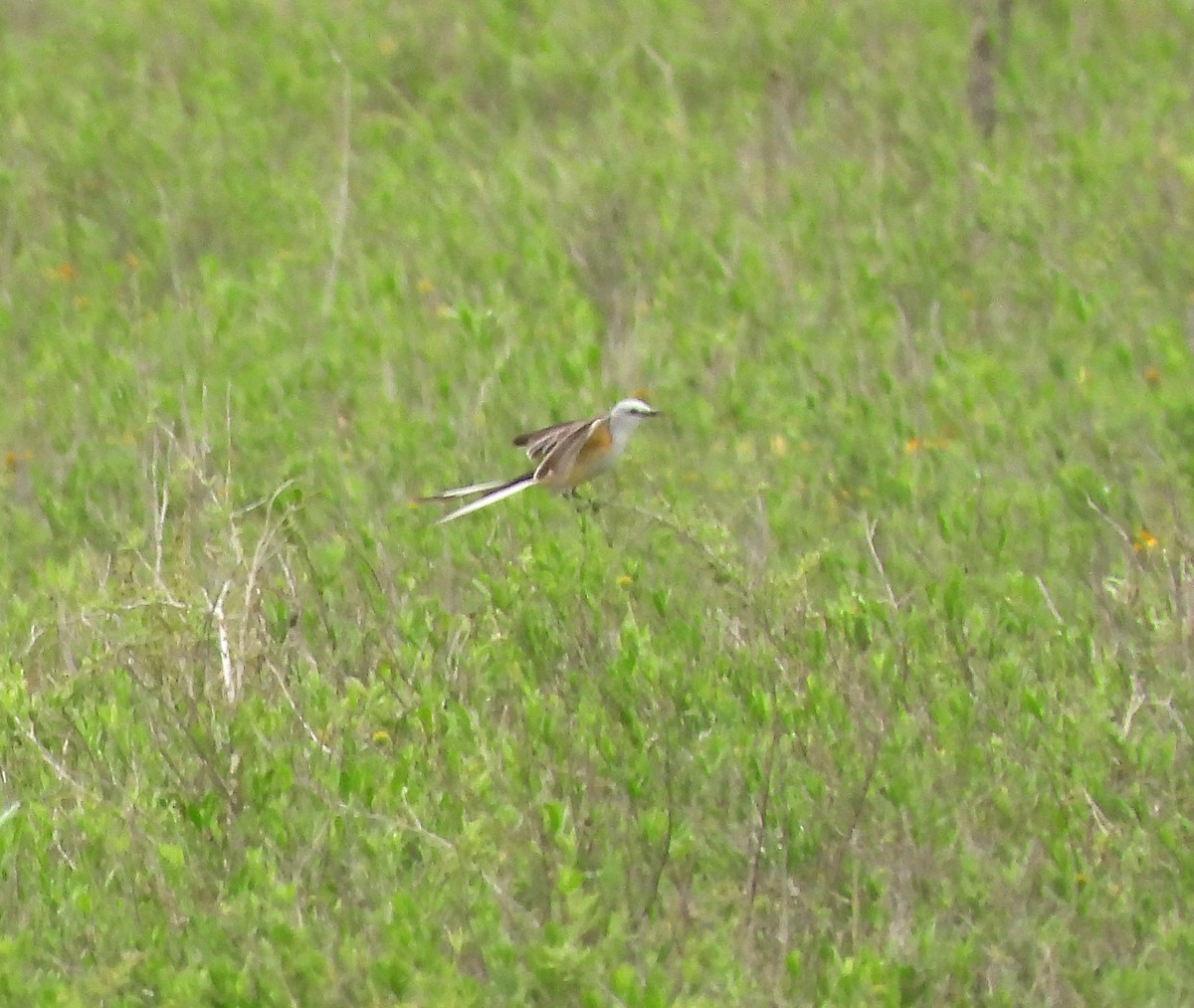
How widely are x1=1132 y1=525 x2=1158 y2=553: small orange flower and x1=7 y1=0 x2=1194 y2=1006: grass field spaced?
0.04 m

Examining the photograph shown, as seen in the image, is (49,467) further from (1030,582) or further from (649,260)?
(1030,582)

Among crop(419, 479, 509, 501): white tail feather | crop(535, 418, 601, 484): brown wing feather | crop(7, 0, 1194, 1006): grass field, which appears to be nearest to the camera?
crop(7, 0, 1194, 1006): grass field

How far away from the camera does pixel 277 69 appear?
11.9 meters

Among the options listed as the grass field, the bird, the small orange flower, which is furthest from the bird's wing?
the small orange flower

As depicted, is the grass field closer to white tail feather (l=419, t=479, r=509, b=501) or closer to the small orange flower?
the small orange flower

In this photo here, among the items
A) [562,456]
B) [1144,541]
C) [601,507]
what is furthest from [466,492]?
[1144,541]

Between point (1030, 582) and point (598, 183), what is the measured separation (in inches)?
167

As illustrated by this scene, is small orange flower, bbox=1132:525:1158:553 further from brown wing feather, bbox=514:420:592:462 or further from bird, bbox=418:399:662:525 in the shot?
brown wing feather, bbox=514:420:592:462

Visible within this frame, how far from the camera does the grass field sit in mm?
4418

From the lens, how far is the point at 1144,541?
20.8ft

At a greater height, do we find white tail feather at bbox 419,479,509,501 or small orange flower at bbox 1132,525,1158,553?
white tail feather at bbox 419,479,509,501

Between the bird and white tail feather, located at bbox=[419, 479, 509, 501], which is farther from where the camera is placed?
the bird

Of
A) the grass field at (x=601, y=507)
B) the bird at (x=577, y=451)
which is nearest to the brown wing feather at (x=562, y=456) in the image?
the bird at (x=577, y=451)

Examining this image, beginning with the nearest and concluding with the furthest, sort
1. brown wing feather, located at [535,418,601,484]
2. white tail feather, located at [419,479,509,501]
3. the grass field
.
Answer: the grass field < white tail feather, located at [419,479,509,501] < brown wing feather, located at [535,418,601,484]
